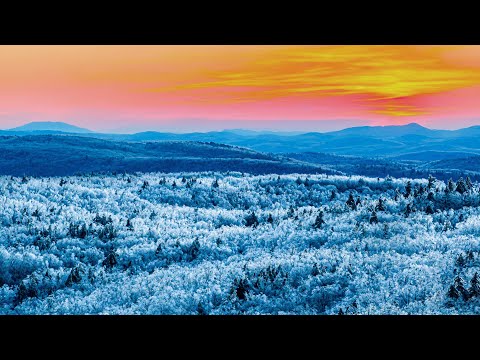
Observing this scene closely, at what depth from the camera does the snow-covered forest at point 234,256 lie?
397 inches

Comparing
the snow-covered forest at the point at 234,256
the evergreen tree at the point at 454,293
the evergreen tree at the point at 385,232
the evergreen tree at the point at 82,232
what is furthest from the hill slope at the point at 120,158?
the evergreen tree at the point at 454,293

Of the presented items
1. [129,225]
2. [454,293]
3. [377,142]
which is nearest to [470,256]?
[454,293]

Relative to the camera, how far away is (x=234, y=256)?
45.1ft

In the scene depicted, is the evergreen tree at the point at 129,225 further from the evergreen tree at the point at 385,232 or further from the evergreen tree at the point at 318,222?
the evergreen tree at the point at 385,232

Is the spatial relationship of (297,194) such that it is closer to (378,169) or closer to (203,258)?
(203,258)

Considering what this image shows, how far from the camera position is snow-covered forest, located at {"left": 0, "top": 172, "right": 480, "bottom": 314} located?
33.1ft

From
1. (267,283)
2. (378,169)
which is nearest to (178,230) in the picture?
(267,283)

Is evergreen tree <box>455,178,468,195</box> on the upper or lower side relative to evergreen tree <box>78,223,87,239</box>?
upper

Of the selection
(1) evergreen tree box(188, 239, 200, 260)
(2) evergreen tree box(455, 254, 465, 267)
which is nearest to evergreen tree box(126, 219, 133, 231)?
(1) evergreen tree box(188, 239, 200, 260)

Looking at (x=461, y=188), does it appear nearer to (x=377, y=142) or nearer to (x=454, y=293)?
(x=454, y=293)

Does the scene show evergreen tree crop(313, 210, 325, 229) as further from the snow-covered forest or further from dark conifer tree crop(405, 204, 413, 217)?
dark conifer tree crop(405, 204, 413, 217)

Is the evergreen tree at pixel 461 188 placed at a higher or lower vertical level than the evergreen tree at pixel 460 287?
higher
